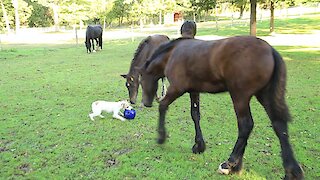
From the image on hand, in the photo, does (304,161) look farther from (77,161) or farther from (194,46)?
(77,161)

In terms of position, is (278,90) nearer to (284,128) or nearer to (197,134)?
(284,128)

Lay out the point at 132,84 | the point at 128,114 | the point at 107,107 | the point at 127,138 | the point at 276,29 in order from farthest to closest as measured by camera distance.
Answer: the point at 276,29
the point at 132,84
the point at 107,107
the point at 128,114
the point at 127,138

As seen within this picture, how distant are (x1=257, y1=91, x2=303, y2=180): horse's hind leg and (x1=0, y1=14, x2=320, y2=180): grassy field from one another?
37 cm

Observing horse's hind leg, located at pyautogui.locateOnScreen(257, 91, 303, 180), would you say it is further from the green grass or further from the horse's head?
the green grass

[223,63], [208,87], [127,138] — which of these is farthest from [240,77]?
[127,138]

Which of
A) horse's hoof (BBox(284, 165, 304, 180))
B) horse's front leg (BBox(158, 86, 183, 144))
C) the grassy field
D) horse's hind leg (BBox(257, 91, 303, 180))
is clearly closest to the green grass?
the grassy field

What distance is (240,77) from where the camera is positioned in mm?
3525

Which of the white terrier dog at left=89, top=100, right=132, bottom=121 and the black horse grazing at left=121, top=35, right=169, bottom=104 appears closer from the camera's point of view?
the white terrier dog at left=89, top=100, right=132, bottom=121

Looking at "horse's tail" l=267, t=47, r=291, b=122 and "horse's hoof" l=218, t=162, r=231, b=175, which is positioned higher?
"horse's tail" l=267, t=47, r=291, b=122

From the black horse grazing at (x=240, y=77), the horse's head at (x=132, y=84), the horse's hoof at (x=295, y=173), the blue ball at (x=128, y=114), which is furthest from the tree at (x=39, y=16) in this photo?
the horse's hoof at (x=295, y=173)

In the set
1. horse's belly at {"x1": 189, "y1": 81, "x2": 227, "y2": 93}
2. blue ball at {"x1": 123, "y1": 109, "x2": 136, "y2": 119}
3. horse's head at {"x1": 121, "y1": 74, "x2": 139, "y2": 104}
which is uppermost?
horse's belly at {"x1": 189, "y1": 81, "x2": 227, "y2": 93}

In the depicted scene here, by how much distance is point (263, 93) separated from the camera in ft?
11.8

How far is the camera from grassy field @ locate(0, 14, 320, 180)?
418 cm

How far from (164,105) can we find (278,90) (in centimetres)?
153
